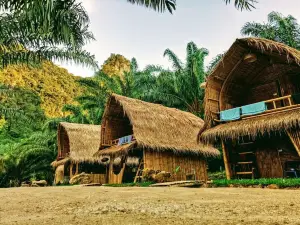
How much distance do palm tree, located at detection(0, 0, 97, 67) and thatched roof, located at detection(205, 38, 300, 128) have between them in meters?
5.82

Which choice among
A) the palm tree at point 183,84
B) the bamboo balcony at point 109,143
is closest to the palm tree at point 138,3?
the bamboo balcony at point 109,143

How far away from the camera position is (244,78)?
43.0 feet

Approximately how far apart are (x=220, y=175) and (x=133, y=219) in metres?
15.9

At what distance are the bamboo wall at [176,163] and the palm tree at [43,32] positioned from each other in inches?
263

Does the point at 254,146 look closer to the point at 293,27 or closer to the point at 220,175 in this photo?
the point at 220,175

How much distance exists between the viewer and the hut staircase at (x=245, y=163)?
39.1 ft

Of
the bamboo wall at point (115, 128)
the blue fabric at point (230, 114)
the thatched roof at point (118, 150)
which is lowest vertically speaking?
the thatched roof at point (118, 150)

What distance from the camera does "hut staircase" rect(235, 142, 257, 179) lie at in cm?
1192

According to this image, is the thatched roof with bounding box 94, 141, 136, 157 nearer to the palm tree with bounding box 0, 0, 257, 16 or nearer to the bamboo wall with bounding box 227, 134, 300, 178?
the bamboo wall with bounding box 227, 134, 300, 178

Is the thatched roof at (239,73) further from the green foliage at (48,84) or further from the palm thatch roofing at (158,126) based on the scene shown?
the green foliage at (48,84)

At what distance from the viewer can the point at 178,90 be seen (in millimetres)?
21734

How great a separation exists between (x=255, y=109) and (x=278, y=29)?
436 inches

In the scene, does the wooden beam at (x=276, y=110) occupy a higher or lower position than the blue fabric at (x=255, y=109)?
lower

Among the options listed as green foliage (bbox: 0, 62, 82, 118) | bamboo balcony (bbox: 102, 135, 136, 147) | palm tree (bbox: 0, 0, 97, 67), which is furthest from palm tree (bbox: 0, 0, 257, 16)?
green foliage (bbox: 0, 62, 82, 118)
